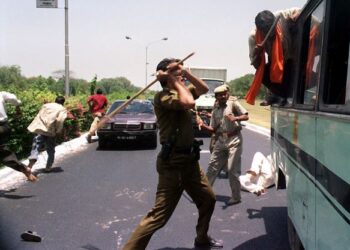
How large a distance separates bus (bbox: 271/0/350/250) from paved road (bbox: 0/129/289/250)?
1.46 metres

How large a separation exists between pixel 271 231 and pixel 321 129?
324cm

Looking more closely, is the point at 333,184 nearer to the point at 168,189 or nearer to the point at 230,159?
the point at 168,189

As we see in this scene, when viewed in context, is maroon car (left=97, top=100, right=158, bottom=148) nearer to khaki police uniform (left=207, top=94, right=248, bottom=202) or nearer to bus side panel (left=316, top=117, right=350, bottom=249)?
khaki police uniform (left=207, top=94, right=248, bottom=202)

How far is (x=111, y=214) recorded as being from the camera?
6.71 m

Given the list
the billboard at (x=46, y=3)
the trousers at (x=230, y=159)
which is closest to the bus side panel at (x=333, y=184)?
the trousers at (x=230, y=159)

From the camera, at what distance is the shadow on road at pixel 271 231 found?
5273 millimetres

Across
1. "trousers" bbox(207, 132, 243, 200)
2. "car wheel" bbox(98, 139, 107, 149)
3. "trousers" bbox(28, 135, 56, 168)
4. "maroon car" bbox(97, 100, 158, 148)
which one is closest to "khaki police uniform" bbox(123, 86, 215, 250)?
"trousers" bbox(207, 132, 243, 200)

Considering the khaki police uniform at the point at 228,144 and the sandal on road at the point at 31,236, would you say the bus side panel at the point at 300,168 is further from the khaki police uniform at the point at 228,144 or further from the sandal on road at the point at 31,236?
the sandal on road at the point at 31,236

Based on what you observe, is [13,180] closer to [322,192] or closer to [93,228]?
[93,228]

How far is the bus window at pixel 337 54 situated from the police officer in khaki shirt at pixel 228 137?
4.05m

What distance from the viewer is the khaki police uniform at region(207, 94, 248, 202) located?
7250 mm

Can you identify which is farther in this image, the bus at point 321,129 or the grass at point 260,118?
the grass at point 260,118

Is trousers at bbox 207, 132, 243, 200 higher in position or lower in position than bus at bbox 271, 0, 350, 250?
lower

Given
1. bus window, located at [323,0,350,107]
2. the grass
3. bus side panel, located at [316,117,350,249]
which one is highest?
bus window, located at [323,0,350,107]
